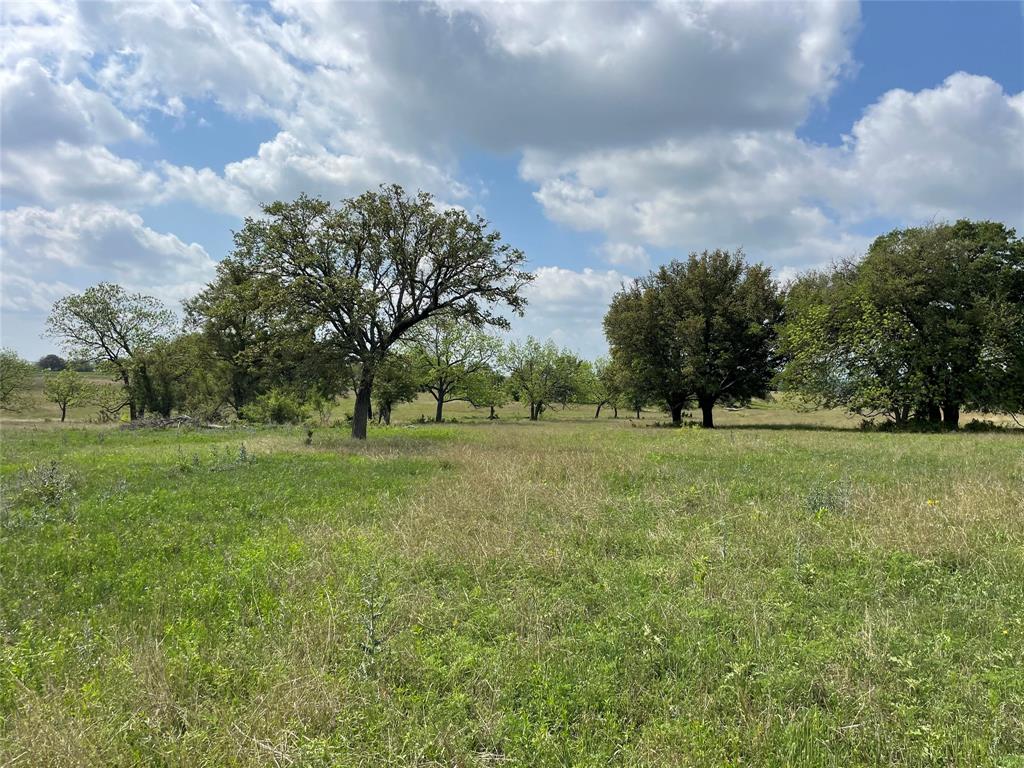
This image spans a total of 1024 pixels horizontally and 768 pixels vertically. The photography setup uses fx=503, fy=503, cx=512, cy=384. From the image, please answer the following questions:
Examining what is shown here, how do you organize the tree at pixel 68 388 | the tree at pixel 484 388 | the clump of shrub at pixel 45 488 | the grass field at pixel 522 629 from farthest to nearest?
the tree at pixel 484 388
the tree at pixel 68 388
the clump of shrub at pixel 45 488
the grass field at pixel 522 629

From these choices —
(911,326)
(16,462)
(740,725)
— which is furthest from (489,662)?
(911,326)

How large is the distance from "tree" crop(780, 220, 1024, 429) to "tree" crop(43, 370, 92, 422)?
65.3 metres

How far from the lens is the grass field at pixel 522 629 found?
11.9 ft

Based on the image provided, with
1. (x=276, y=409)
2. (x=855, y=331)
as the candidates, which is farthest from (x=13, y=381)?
(x=855, y=331)

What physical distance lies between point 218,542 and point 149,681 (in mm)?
4416

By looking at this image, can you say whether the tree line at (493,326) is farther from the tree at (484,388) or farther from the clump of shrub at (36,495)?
the clump of shrub at (36,495)

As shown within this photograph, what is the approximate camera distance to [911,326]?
34.0 meters

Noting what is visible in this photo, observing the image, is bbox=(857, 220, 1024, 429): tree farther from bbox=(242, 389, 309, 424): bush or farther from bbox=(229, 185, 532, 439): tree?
bbox=(242, 389, 309, 424): bush

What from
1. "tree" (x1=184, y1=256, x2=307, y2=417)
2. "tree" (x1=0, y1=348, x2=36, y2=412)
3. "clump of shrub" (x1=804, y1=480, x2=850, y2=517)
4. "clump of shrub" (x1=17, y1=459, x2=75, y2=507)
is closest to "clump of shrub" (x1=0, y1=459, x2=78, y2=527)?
"clump of shrub" (x1=17, y1=459, x2=75, y2=507)

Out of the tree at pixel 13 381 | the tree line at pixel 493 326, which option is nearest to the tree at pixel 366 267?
the tree line at pixel 493 326

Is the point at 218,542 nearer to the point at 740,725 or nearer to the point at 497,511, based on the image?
the point at 497,511

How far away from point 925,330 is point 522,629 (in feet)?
130

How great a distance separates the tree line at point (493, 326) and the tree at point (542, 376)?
43.5ft

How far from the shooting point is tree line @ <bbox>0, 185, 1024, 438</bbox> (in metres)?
23.8
